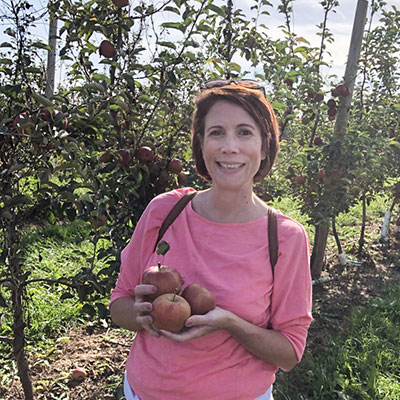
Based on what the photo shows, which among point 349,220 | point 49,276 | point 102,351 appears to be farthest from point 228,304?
point 349,220

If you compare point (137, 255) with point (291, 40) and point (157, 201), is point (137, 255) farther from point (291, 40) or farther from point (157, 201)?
point (291, 40)

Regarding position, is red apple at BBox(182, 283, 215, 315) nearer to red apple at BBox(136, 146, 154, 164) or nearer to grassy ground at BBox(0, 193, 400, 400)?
grassy ground at BBox(0, 193, 400, 400)

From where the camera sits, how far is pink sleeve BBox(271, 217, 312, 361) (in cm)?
121

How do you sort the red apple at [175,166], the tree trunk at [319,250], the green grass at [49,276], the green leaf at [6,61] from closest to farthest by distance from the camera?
the green leaf at [6,61]
the red apple at [175,166]
the green grass at [49,276]
the tree trunk at [319,250]

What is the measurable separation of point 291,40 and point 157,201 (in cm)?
256

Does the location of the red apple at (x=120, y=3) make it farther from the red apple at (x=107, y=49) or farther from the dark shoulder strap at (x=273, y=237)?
the dark shoulder strap at (x=273, y=237)

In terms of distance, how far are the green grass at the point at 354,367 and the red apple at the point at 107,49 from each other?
6.89 ft

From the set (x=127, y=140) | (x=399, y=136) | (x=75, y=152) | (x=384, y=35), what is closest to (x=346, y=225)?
(x=399, y=136)

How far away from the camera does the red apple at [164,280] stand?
116cm

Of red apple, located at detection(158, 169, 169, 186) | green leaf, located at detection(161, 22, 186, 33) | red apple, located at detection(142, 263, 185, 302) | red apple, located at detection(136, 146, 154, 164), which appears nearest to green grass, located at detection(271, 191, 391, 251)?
red apple, located at detection(158, 169, 169, 186)

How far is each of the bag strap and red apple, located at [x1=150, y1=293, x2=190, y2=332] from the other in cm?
22

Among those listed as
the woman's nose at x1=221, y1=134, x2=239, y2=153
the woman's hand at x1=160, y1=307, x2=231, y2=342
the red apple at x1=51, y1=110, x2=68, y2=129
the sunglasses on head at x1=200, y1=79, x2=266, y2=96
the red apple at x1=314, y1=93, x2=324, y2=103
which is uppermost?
the red apple at x1=314, y1=93, x2=324, y2=103

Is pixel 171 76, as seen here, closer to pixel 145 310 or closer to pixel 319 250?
pixel 145 310

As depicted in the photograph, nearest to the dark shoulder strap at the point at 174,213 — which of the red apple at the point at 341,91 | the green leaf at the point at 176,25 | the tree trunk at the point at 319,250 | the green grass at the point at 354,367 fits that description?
the green leaf at the point at 176,25
